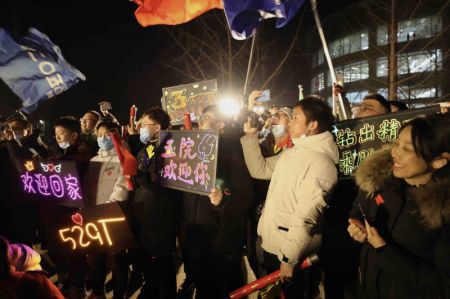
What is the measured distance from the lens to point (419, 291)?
6.89ft

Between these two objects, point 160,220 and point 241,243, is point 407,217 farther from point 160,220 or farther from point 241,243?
point 160,220

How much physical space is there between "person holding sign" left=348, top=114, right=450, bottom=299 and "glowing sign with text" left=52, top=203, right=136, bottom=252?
2.60m

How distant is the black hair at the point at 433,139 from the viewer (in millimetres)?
2256

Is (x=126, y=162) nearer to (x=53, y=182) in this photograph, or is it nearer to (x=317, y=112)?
(x=53, y=182)

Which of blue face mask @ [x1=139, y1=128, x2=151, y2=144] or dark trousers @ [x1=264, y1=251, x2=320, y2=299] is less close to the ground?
blue face mask @ [x1=139, y1=128, x2=151, y2=144]

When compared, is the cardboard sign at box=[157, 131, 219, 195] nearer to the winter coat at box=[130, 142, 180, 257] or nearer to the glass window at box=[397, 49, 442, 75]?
the winter coat at box=[130, 142, 180, 257]

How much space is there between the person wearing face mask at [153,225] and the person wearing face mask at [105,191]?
0.83 ft

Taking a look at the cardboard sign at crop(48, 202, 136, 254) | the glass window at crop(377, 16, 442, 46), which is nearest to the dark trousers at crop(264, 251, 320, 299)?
the cardboard sign at crop(48, 202, 136, 254)

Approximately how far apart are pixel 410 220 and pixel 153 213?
2754 millimetres

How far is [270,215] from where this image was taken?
3.34m

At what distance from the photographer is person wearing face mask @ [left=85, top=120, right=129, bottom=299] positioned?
14.4 feet

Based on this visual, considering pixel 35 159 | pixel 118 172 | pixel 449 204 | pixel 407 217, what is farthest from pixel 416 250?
pixel 35 159

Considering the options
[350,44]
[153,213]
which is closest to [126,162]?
[153,213]

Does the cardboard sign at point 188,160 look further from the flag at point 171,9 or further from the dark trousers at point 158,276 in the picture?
the flag at point 171,9
